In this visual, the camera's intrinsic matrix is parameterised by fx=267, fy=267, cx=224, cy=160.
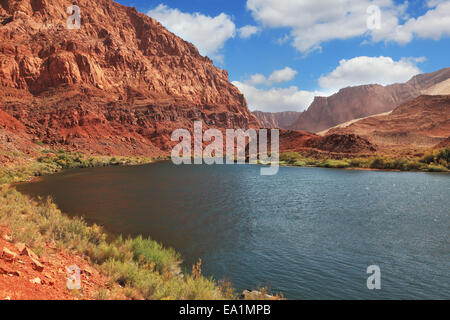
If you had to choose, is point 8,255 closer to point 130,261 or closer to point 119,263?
point 119,263

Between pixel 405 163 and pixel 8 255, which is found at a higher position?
pixel 405 163

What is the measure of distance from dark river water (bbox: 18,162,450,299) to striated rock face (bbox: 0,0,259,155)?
50970 millimetres

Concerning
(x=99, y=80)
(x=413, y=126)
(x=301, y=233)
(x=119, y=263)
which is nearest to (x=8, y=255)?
(x=119, y=263)

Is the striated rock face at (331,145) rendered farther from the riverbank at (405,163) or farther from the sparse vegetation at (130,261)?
the sparse vegetation at (130,261)

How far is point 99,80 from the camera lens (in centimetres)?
8569

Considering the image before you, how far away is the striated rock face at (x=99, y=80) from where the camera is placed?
66.6m

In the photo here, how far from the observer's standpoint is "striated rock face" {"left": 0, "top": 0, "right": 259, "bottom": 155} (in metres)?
66.6

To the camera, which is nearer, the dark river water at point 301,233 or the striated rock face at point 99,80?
the dark river water at point 301,233

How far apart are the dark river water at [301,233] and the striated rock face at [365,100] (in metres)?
169

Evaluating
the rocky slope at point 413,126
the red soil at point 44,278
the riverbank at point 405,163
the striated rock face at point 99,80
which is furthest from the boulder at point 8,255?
the rocky slope at point 413,126

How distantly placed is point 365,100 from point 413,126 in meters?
95.6

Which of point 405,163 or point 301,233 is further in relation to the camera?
point 405,163

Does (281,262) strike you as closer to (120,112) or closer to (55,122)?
(55,122)
